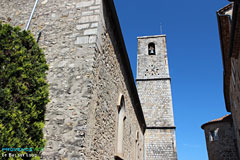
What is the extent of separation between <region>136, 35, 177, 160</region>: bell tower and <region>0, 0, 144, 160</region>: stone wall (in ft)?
27.7

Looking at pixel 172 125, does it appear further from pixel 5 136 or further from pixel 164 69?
pixel 5 136

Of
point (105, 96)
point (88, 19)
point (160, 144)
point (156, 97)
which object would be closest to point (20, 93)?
point (105, 96)

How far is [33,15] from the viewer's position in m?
4.60

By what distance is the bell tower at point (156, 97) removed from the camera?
1212 centimetres

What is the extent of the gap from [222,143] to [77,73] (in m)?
16.8

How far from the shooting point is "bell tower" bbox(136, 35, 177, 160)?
12.1 metres

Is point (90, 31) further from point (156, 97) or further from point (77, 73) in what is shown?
point (156, 97)

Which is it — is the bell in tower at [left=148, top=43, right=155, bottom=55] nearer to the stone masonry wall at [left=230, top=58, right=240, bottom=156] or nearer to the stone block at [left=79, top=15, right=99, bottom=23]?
the stone masonry wall at [left=230, top=58, right=240, bottom=156]

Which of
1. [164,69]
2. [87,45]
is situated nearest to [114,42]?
[87,45]

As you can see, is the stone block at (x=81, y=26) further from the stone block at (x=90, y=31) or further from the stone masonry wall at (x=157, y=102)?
the stone masonry wall at (x=157, y=102)

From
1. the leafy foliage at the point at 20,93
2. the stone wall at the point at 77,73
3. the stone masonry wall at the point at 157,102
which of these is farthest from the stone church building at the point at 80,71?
the stone masonry wall at the point at 157,102

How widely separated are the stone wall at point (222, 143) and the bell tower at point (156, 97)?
6.28 metres

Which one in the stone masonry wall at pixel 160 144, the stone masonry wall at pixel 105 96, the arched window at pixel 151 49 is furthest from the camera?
the arched window at pixel 151 49

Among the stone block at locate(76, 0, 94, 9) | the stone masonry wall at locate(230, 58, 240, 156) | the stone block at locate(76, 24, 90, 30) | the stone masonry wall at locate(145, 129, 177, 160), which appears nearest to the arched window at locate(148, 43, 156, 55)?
the stone masonry wall at locate(145, 129, 177, 160)
